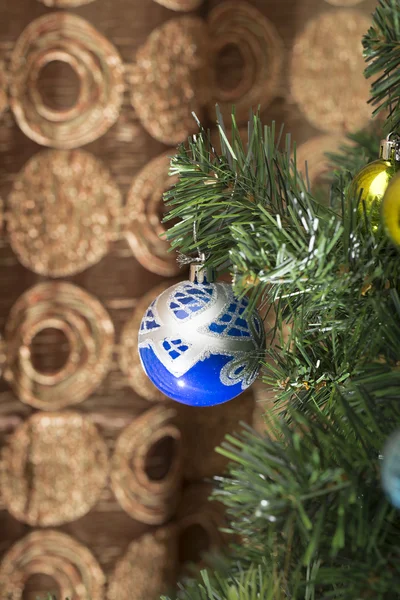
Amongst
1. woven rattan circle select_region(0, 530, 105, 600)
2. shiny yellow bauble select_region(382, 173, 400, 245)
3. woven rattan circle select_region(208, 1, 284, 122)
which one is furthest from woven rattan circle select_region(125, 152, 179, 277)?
shiny yellow bauble select_region(382, 173, 400, 245)

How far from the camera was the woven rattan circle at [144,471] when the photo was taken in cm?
78

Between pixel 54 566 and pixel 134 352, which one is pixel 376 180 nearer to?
pixel 134 352

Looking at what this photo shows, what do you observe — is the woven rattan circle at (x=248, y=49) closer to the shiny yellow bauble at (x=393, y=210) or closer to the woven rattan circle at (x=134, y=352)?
the woven rattan circle at (x=134, y=352)

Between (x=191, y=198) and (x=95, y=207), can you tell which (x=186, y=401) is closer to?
(x=191, y=198)

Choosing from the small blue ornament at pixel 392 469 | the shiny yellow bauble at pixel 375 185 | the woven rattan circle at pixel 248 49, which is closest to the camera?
the small blue ornament at pixel 392 469

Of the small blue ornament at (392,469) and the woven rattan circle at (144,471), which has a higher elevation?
the small blue ornament at (392,469)

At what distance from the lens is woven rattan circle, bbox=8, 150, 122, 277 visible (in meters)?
0.70

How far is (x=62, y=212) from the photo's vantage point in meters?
0.72

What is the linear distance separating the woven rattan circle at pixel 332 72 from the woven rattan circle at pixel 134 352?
341 millimetres

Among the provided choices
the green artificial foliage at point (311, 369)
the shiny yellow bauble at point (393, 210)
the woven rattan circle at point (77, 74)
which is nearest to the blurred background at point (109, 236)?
the woven rattan circle at point (77, 74)

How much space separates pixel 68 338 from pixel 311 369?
45 cm

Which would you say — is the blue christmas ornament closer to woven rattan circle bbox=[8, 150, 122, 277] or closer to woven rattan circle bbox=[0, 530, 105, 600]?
woven rattan circle bbox=[8, 150, 122, 277]

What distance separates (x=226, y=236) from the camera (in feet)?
1.12

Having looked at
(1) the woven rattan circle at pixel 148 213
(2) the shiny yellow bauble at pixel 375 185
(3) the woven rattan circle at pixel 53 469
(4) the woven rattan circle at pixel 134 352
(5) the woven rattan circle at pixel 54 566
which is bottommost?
(5) the woven rattan circle at pixel 54 566
